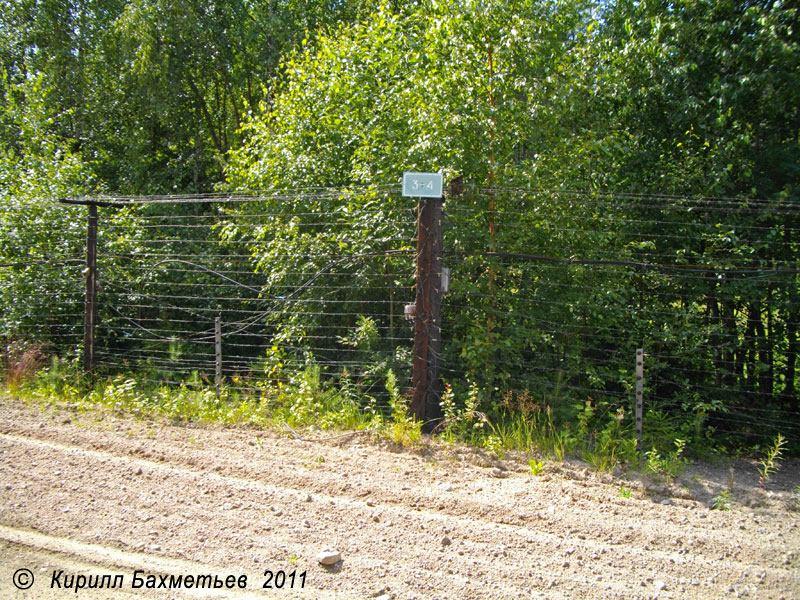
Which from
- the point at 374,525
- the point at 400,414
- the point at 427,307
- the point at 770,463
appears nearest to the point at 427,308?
the point at 427,307

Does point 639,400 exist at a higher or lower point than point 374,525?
higher

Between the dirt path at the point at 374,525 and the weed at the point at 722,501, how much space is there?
0.08 meters

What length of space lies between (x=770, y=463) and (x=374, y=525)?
12.9 feet

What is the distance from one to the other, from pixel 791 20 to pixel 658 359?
159 inches

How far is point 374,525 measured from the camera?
4516 mm

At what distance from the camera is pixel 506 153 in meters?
7.53

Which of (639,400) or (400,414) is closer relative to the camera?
(639,400)

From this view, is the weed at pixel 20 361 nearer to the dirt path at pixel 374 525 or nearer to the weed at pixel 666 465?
the dirt path at pixel 374 525

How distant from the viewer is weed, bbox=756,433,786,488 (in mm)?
5723

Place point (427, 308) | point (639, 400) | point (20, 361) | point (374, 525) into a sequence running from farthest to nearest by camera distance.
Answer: point (20, 361) < point (427, 308) < point (639, 400) < point (374, 525)


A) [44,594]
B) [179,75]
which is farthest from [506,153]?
[179,75]

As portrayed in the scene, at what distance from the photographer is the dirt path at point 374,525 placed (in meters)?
3.82

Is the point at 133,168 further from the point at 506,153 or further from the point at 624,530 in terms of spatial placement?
the point at 624,530

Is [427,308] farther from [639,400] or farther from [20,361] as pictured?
[20,361]
